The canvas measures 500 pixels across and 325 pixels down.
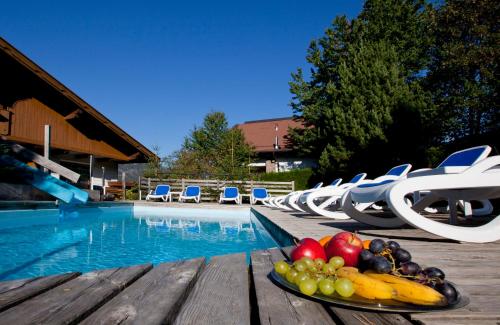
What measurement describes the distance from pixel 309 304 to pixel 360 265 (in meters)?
0.32

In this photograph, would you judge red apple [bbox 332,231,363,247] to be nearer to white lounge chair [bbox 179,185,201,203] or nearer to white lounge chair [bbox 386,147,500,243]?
white lounge chair [bbox 386,147,500,243]

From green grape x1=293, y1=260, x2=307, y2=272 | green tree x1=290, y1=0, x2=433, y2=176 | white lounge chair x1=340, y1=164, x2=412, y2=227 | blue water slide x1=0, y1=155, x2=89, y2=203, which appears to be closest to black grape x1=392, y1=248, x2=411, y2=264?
green grape x1=293, y1=260, x2=307, y2=272

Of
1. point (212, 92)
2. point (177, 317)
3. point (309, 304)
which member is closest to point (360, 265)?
point (309, 304)

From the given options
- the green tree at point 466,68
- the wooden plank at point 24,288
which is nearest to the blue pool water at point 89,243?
the wooden plank at point 24,288

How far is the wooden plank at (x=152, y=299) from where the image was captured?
102 centimetres

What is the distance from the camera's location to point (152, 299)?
120 cm

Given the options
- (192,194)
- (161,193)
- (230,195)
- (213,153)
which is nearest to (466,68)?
(230,195)

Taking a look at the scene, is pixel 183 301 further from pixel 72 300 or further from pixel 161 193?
pixel 161 193

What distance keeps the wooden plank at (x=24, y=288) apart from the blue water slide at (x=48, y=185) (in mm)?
9695

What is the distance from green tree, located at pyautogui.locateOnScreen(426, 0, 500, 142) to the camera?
47.5 ft

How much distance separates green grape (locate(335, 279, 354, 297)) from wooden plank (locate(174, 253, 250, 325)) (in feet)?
1.04

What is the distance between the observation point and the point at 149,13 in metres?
19.9

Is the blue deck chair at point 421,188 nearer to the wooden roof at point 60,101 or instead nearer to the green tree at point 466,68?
the green tree at point 466,68

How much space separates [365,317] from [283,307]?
265 mm
